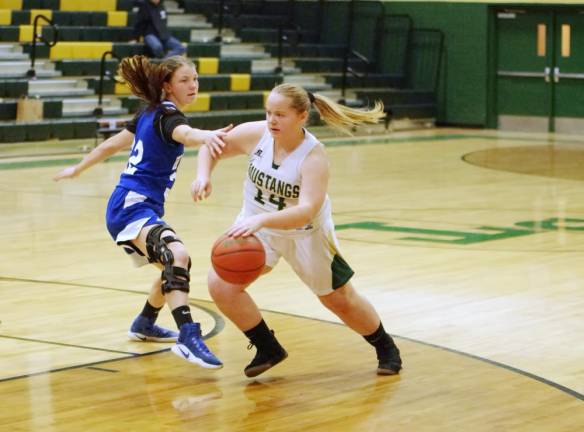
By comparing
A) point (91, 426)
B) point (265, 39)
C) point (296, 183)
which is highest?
point (265, 39)

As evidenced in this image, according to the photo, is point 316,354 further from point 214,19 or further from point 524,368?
point 214,19

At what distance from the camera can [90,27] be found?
1828cm

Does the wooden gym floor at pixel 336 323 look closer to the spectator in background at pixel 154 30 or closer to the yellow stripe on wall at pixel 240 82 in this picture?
the spectator in background at pixel 154 30

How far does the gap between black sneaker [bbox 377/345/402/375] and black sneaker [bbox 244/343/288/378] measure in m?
0.44

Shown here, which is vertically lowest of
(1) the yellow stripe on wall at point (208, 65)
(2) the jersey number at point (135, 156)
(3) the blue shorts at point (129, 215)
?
Result: (3) the blue shorts at point (129, 215)

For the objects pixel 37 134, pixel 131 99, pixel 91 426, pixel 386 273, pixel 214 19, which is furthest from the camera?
pixel 214 19

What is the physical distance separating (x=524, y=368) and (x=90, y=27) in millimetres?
13823

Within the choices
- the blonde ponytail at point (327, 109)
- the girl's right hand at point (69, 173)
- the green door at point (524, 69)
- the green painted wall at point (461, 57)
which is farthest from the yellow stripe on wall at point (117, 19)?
the blonde ponytail at point (327, 109)

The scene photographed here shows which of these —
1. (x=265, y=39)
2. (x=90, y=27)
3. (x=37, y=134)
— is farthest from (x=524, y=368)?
(x=265, y=39)

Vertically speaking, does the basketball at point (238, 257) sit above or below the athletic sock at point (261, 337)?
above

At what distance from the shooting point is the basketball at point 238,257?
4988 millimetres

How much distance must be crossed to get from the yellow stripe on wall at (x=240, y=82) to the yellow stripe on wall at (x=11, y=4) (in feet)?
11.0

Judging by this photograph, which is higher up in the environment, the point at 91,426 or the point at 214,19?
the point at 214,19

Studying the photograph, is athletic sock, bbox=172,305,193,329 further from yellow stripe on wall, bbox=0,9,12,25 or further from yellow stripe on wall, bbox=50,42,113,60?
yellow stripe on wall, bbox=0,9,12,25
